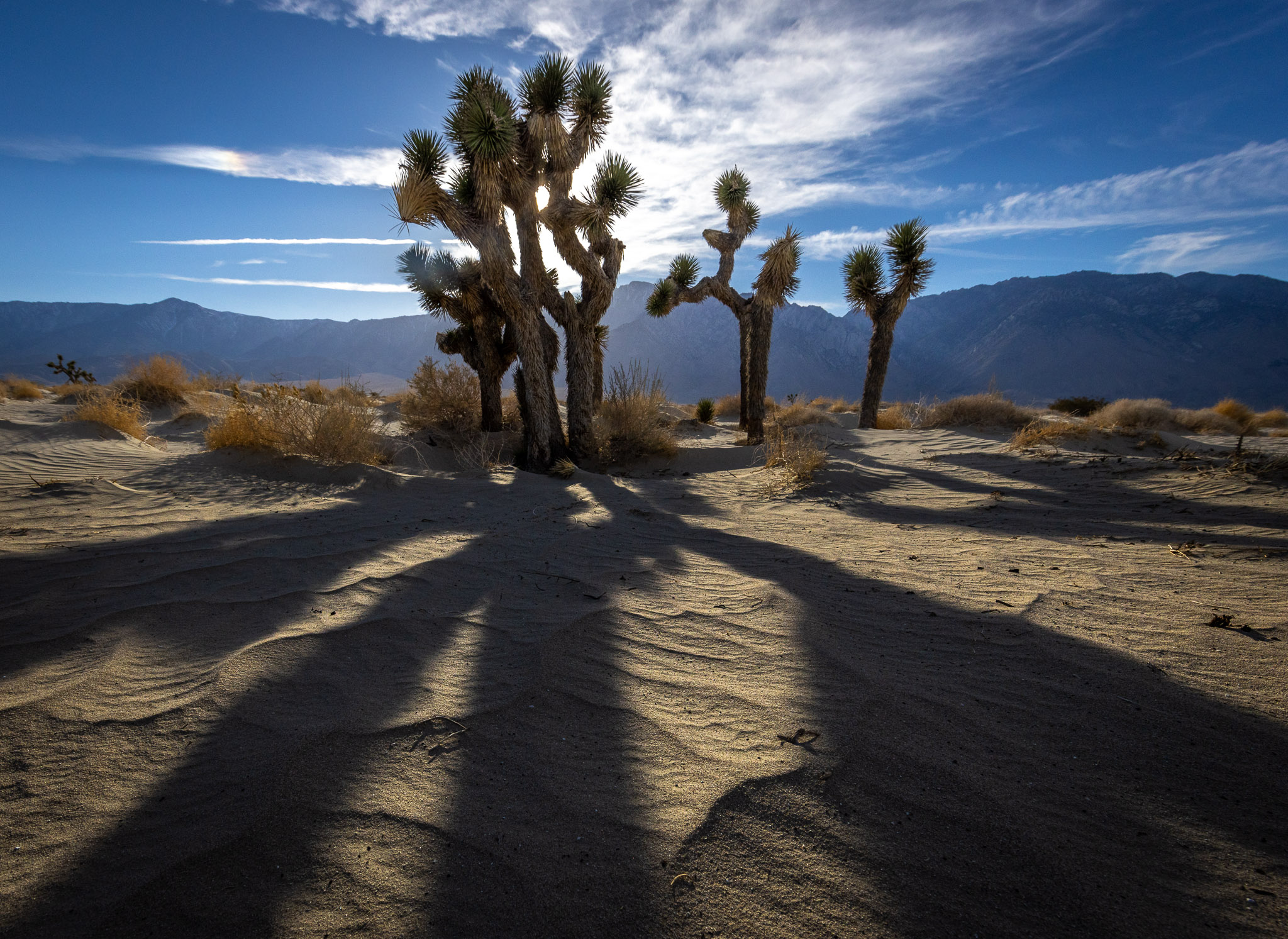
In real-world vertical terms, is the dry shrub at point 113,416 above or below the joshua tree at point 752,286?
below

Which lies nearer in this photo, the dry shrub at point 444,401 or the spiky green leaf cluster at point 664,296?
the dry shrub at point 444,401

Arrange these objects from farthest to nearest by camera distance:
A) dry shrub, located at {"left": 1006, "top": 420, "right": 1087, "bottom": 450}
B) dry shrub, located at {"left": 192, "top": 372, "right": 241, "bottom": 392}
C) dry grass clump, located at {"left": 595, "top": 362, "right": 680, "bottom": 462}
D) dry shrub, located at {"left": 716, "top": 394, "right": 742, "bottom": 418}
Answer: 1. dry shrub, located at {"left": 716, "top": 394, "right": 742, "bottom": 418}
2. dry shrub, located at {"left": 192, "top": 372, "right": 241, "bottom": 392}
3. dry grass clump, located at {"left": 595, "top": 362, "right": 680, "bottom": 462}
4. dry shrub, located at {"left": 1006, "top": 420, "right": 1087, "bottom": 450}

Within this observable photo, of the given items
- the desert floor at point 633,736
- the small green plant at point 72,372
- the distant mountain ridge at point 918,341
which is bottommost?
the desert floor at point 633,736

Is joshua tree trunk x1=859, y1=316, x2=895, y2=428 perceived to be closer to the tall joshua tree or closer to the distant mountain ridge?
the tall joshua tree

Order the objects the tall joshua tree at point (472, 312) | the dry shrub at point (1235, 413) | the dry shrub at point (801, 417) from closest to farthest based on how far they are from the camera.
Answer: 1. the tall joshua tree at point (472, 312)
2. the dry shrub at point (1235, 413)
3. the dry shrub at point (801, 417)

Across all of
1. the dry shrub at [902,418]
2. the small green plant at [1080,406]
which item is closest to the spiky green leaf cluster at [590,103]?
the dry shrub at [902,418]

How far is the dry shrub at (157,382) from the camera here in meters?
12.7

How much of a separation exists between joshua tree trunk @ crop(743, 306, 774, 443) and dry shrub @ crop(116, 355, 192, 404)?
47.5 feet

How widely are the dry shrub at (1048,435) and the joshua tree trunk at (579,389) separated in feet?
23.3

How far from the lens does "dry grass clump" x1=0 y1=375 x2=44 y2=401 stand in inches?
516

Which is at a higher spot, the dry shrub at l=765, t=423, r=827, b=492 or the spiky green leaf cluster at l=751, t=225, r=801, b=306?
the spiky green leaf cluster at l=751, t=225, r=801, b=306

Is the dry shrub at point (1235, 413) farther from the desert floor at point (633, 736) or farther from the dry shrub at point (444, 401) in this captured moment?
the dry shrub at point (444, 401)

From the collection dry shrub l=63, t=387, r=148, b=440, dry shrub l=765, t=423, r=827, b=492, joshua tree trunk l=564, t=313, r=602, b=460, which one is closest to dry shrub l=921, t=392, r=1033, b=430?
dry shrub l=765, t=423, r=827, b=492

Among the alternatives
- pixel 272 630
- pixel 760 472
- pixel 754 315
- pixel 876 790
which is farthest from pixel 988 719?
pixel 754 315
